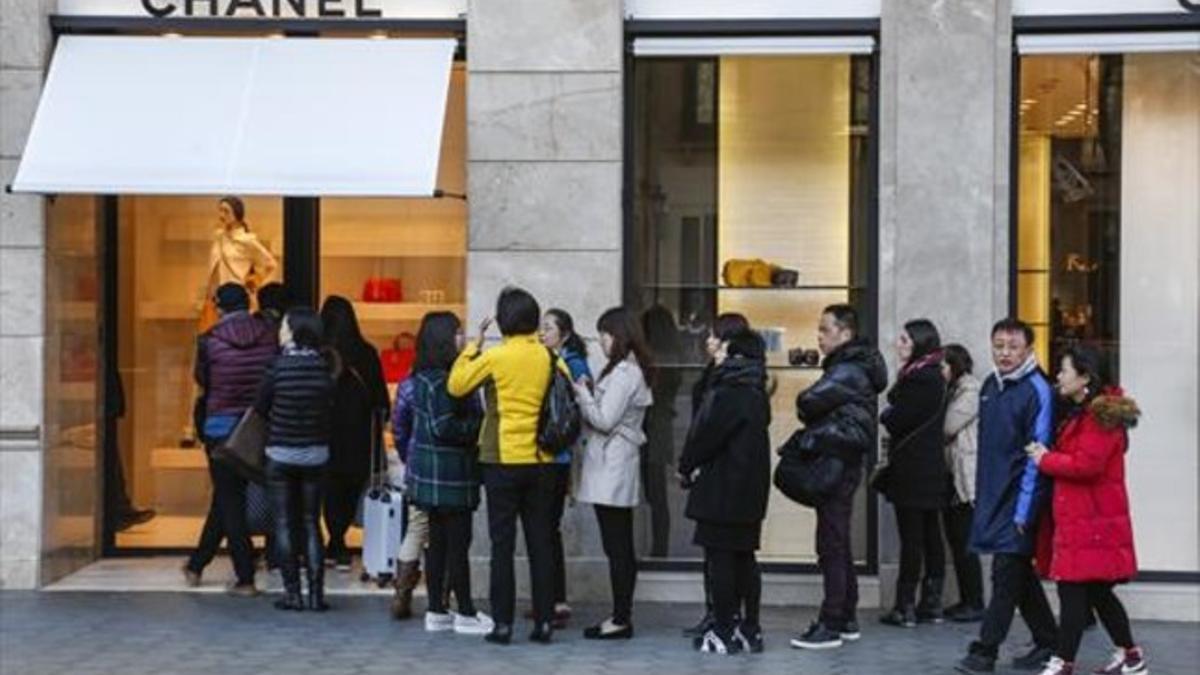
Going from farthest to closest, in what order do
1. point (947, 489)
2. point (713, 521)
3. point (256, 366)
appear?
point (256, 366) → point (947, 489) → point (713, 521)

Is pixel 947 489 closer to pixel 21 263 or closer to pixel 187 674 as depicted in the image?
pixel 187 674

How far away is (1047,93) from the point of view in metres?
12.1

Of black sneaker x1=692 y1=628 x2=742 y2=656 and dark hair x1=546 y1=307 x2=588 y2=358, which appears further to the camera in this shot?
dark hair x1=546 y1=307 x2=588 y2=358

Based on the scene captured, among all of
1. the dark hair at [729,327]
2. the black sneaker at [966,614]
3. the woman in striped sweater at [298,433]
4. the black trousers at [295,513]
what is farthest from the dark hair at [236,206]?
the black sneaker at [966,614]

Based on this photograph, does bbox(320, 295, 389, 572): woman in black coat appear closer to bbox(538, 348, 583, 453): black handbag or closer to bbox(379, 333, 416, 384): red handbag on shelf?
bbox(379, 333, 416, 384): red handbag on shelf

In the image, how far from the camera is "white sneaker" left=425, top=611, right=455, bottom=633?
36.0 feet

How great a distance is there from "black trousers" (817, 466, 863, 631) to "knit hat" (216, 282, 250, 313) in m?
3.95

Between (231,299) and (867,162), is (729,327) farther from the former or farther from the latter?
(231,299)

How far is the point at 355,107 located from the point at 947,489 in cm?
422

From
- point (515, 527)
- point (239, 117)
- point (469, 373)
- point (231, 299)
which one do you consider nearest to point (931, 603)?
point (515, 527)

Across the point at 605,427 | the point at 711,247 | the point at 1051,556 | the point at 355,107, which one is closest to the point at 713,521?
the point at 605,427

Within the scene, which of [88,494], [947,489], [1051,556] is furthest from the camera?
[88,494]

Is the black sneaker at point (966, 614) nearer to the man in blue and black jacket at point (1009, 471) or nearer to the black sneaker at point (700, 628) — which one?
the black sneaker at point (700, 628)

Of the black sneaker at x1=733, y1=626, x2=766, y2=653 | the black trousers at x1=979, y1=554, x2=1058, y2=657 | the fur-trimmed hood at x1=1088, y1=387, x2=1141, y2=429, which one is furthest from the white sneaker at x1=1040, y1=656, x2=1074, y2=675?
the black sneaker at x1=733, y1=626, x2=766, y2=653
